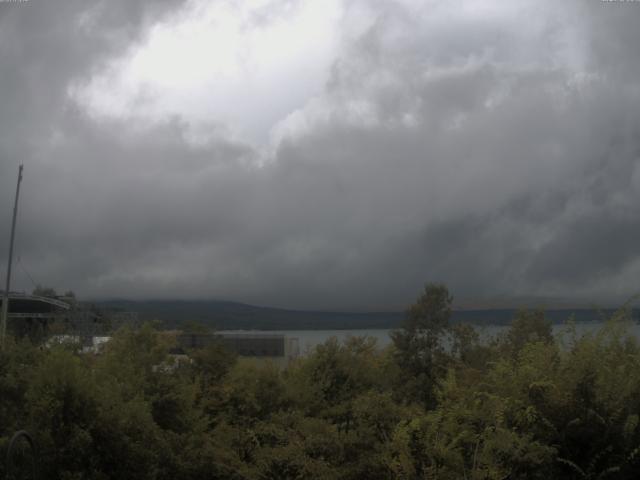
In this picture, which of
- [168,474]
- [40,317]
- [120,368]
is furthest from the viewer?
[40,317]

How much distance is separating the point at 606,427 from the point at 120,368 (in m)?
8.47

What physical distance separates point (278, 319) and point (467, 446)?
10058cm

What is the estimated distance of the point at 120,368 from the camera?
13.7 metres

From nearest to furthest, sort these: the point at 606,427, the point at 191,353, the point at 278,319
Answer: the point at 606,427 → the point at 191,353 → the point at 278,319

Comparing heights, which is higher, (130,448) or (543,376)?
(543,376)

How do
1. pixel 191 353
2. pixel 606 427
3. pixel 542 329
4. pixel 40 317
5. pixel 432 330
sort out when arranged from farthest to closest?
pixel 40 317, pixel 432 330, pixel 542 329, pixel 191 353, pixel 606 427

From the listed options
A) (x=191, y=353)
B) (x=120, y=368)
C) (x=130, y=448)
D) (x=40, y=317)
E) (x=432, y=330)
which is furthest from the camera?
(x=40, y=317)

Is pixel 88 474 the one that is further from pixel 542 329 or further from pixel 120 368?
pixel 542 329

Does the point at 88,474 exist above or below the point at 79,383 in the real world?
below

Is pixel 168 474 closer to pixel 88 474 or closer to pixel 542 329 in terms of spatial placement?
pixel 88 474

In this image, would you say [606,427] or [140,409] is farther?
[140,409]

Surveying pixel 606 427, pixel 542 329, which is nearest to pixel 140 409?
pixel 606 427

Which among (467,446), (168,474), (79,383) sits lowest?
(168,474)

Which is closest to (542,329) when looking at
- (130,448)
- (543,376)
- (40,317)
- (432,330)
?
(432,330)
